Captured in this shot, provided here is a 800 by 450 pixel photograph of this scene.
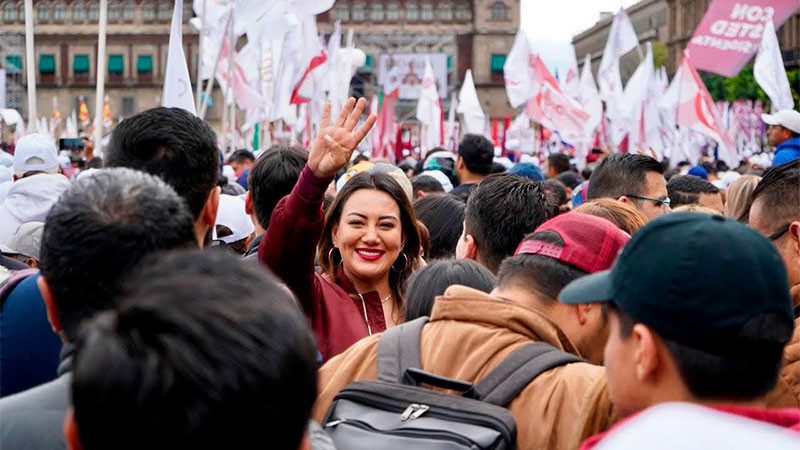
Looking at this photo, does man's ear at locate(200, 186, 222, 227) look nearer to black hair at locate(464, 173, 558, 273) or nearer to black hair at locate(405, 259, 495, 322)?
black hair at locate(405, 259, 495, 322)

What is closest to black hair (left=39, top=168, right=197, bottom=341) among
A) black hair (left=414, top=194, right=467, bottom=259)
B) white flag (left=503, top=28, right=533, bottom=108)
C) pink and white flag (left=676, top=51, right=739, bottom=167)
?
black hair (left=414, top=194, right=467, bottom=259)

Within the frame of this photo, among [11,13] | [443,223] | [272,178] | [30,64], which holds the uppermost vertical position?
[11,13]

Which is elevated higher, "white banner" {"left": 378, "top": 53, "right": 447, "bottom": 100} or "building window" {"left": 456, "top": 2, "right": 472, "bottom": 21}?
"building window" {"left": 456, "top": 2, "right": 472, "bottom": 21}

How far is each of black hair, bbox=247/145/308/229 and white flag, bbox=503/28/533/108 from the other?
15.3 meters

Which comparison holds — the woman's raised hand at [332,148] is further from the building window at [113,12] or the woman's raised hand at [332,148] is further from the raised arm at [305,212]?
the building window at [113,12]

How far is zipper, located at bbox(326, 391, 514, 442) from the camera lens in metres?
2.33

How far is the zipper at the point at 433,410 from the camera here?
233 cm

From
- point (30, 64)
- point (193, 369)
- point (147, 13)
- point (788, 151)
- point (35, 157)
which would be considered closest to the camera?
point (193, 369)

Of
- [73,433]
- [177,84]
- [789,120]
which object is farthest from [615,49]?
[73,433]

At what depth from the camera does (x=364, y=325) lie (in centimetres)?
385

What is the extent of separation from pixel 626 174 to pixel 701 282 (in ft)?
11.9

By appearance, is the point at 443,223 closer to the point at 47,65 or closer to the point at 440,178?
the point at 440,178

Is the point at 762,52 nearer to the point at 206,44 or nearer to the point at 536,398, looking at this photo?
the point at 206,44

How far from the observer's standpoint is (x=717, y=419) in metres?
1.14
